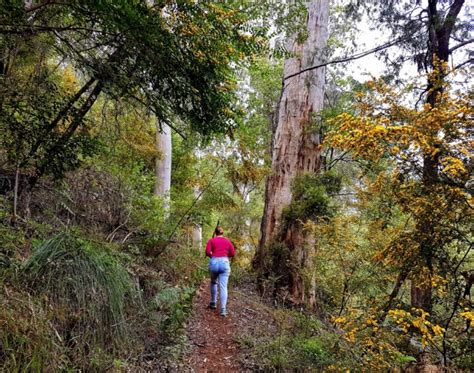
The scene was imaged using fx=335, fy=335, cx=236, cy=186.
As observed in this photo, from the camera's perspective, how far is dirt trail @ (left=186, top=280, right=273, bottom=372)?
179 inches

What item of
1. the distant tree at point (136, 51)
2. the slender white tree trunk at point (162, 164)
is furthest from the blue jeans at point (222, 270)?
the slender white tree trunk at point (162, 164)

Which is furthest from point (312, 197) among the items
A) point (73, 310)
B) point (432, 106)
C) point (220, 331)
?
point (73, 310)

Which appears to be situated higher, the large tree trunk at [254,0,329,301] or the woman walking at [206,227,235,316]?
the large tree trunk at [254,0,329,301]

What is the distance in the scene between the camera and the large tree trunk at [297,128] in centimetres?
811

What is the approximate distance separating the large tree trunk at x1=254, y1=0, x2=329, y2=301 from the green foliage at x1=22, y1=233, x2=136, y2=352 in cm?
468

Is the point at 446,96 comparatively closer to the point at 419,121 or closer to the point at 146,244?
the point at 419,121

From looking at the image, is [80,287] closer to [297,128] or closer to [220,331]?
[220,331]

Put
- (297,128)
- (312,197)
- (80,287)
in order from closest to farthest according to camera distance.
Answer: (80,287)
(312,197)
(297,128)

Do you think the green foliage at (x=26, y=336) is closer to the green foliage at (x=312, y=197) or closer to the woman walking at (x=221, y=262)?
the woman walking at (x=221, y=262)

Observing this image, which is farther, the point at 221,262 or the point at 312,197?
the point at 312,197

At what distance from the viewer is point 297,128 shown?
27.0 feet

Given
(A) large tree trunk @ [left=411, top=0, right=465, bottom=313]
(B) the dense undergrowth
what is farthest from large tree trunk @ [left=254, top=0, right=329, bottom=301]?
(B) the dense undergrowth

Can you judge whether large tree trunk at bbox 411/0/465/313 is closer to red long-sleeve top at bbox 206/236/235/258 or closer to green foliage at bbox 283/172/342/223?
green foliage at bbox 283/172/342/223

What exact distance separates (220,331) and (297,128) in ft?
16.4
